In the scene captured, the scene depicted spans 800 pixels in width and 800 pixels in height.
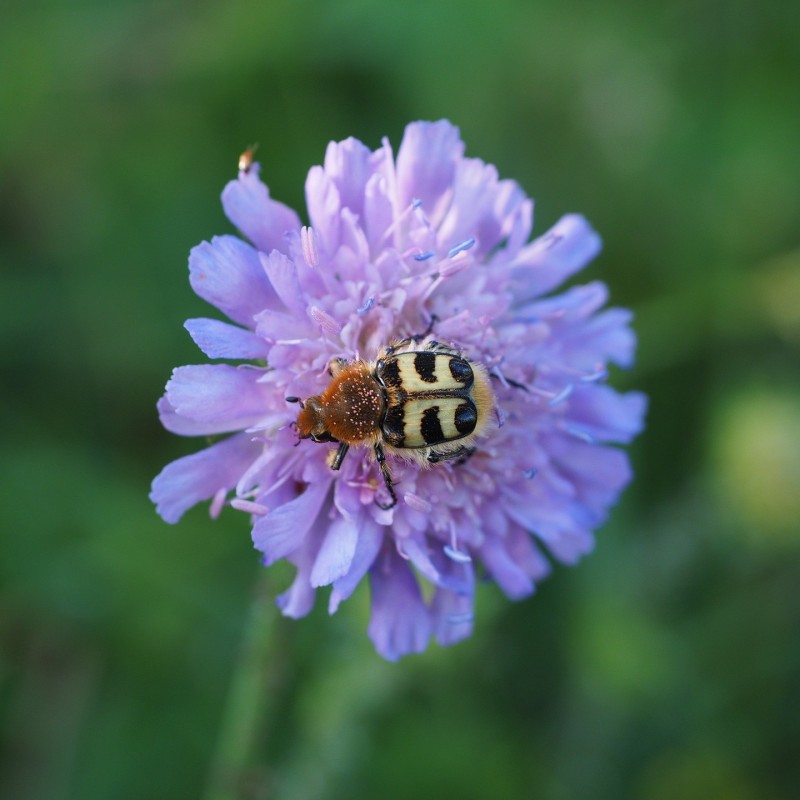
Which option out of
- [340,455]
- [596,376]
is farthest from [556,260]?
[340,455]

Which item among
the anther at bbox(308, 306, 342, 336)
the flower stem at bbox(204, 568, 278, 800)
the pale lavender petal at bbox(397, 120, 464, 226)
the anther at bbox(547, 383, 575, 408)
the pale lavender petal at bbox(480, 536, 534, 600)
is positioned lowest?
the flower stem at bbox(204, 568, 278, 800)

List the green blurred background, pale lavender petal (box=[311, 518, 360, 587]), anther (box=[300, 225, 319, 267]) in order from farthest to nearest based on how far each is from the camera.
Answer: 1. the green blurred background
2. anther (box=[300, 225, 319, 267])
3. pale lavender petal (box=[311, 518, 360, 587])

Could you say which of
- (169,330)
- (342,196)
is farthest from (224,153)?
(342,196)

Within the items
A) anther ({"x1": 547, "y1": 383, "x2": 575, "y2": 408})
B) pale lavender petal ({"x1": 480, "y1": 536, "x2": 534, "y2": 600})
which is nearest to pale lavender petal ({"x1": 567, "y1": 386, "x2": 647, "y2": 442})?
anther ({"x1": 547, "y1": 383, "x2": 575, "y2": 408})

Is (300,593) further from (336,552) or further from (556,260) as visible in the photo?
(556,260)

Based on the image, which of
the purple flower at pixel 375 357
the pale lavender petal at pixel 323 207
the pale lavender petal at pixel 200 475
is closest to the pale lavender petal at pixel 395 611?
the purple flower at pixel 375 357

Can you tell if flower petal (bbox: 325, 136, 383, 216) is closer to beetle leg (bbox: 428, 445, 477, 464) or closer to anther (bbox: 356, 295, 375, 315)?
anther (bbox: 356, 295, 375, 315)
